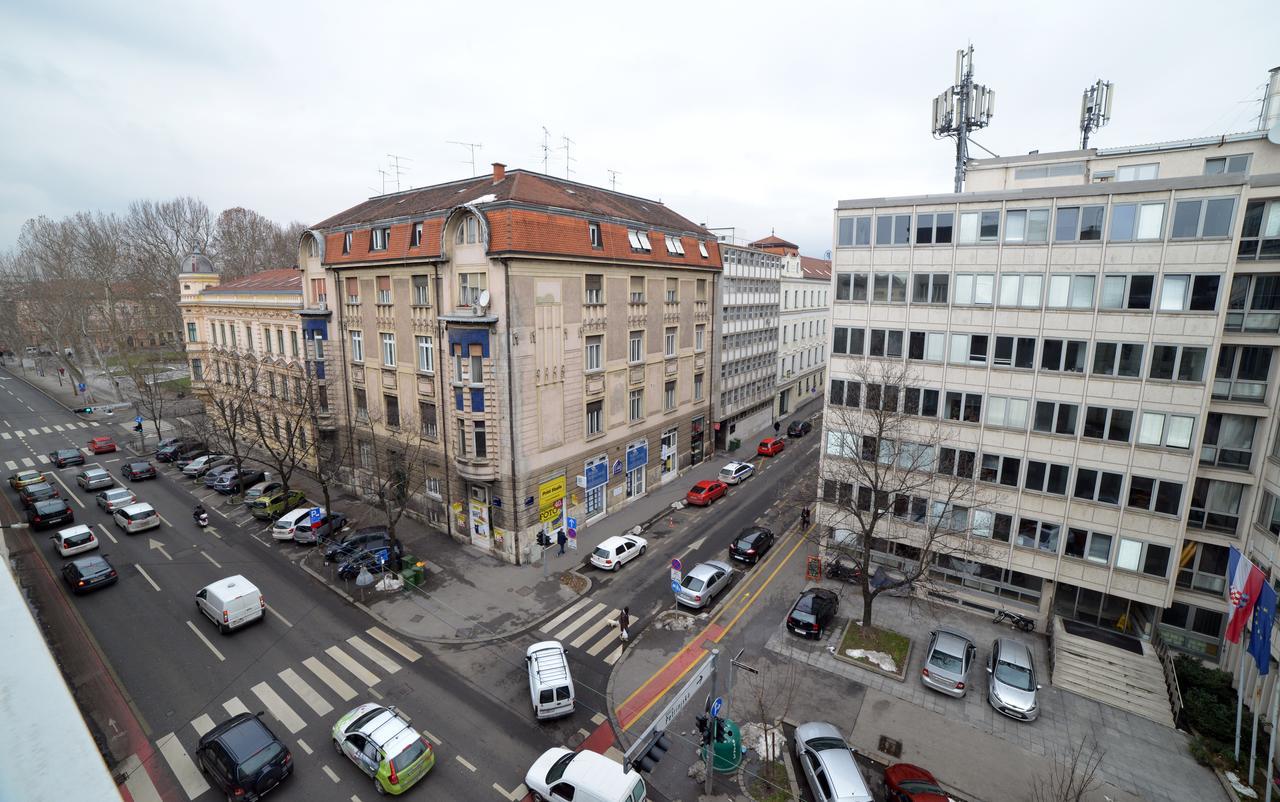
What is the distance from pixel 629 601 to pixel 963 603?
16.7 m

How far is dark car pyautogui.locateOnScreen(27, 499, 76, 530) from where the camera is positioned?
3475 cm

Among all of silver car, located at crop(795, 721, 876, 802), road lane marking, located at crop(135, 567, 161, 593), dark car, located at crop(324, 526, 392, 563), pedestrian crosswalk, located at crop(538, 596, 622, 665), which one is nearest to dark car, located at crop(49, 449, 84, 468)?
road lane marking, located at crop(135, 567, 161, 593)

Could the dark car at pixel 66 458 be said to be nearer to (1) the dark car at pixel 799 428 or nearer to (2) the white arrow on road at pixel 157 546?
(2) the white arrow on road at pixel 157 546

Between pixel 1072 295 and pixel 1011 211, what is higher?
pixel 1011 211

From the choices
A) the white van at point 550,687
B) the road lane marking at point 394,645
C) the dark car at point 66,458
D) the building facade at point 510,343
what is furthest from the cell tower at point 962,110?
the dark car at point 66,458

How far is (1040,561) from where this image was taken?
1020 inches

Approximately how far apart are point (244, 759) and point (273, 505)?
2434 cm

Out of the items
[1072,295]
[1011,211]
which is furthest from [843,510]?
[1011,211]

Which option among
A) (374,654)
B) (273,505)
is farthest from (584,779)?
(273,505)

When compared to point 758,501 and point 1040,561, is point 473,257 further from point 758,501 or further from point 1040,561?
Result: point 1040,561

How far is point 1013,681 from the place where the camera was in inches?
843

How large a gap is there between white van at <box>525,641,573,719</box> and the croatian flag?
22.2 meters

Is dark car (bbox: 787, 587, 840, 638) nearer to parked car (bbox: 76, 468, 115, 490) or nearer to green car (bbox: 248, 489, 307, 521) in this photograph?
green car (bbox: 248, 489, 307, 521)

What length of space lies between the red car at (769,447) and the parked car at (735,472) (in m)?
5.62
